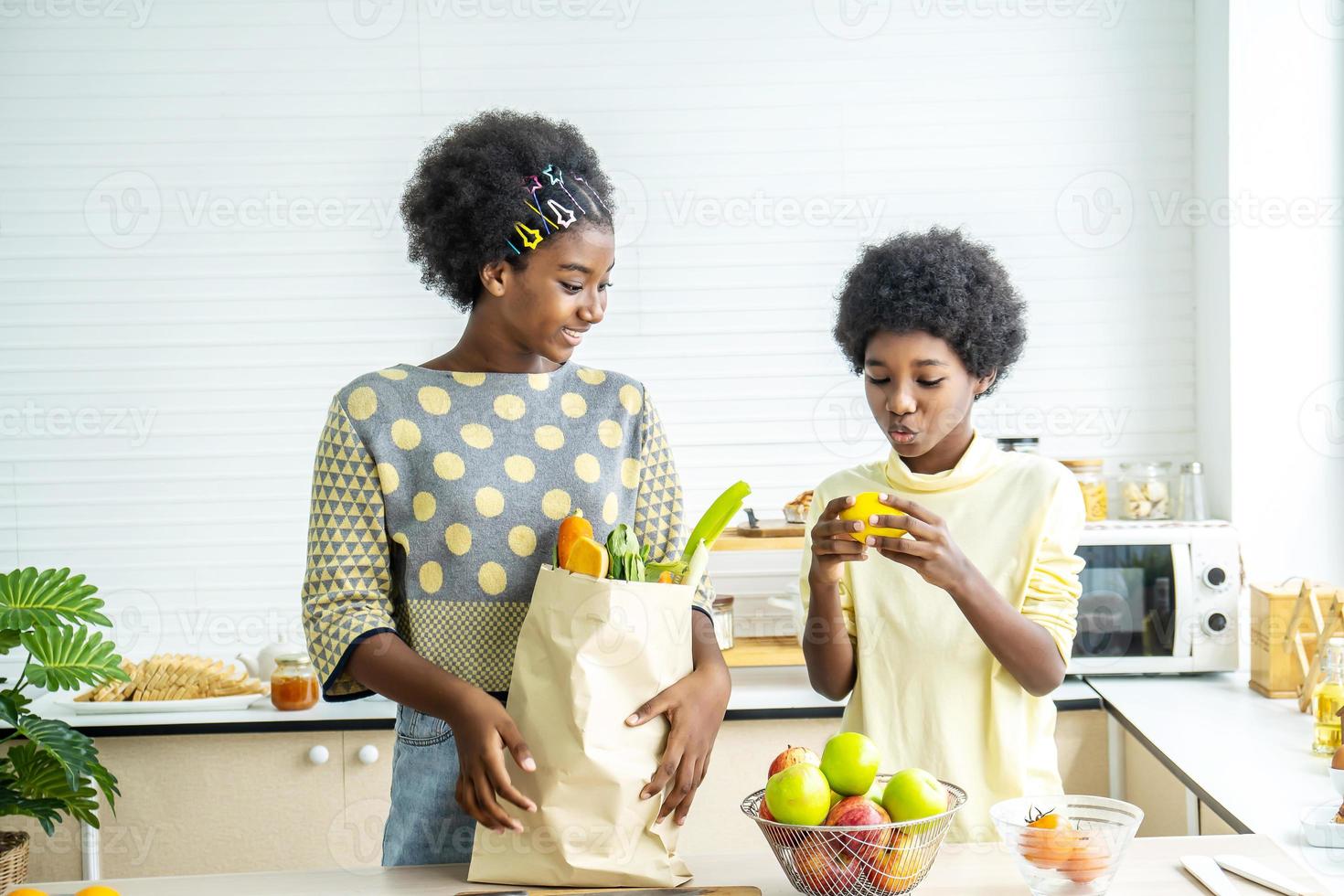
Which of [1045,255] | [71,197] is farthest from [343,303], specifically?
[1045,255]

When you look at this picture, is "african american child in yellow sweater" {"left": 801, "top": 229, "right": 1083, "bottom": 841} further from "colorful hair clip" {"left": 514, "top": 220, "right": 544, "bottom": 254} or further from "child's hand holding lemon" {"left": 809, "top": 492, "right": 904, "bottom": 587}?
"colorful hair clip" {"left": 514, "top": 220, "right": 544, "bottom": 254}

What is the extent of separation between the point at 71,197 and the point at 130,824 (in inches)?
70.2

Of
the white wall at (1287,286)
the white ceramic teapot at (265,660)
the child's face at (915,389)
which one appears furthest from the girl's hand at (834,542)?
the white wall at (1287,286)

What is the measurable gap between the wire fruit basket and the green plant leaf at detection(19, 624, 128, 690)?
5.99 ft

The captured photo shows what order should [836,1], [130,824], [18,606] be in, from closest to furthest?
[18,606]
[130,824]
[836,1]

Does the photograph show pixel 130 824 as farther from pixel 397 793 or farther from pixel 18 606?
pixel 397 793

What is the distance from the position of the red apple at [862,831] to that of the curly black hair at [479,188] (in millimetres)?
725

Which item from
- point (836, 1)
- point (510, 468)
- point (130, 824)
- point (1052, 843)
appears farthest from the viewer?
point (836, 1)

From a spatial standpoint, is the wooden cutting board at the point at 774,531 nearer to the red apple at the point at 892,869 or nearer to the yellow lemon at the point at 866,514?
the yellow lemon at the point at 866,514

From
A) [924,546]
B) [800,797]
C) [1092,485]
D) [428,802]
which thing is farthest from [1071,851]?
[1092,485]

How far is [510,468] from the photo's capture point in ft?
4.37

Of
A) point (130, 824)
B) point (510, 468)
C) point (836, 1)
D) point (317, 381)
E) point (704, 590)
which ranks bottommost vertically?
point (130, 824)

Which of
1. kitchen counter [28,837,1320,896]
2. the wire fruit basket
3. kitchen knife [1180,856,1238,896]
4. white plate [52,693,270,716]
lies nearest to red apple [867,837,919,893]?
the wire fruit basket

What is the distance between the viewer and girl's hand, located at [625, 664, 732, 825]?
1134mm
